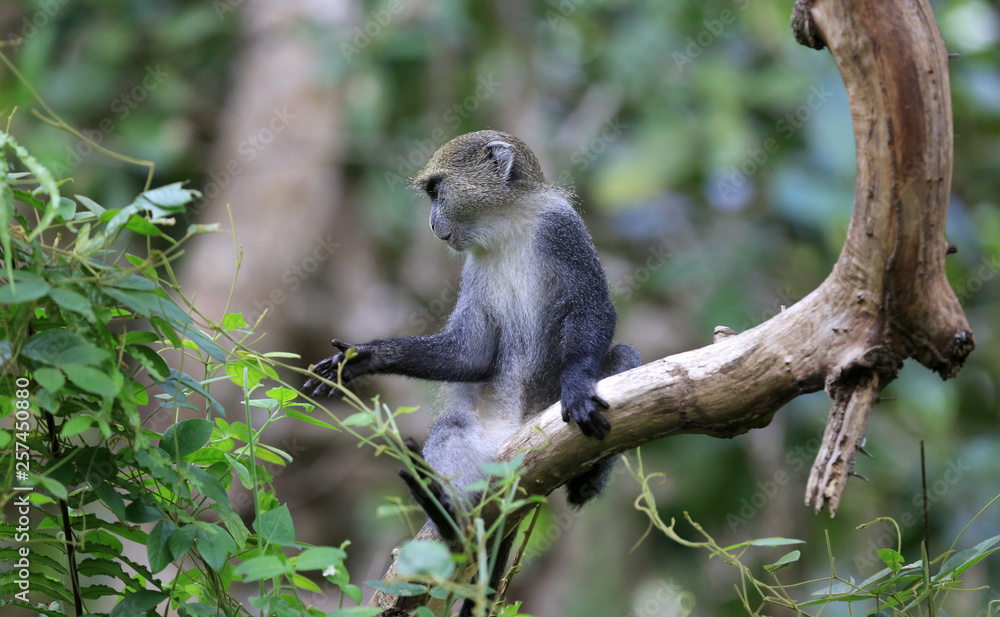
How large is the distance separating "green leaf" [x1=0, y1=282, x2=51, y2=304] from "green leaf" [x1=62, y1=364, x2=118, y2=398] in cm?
19

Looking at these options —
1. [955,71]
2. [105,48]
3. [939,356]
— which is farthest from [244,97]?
[939,356]

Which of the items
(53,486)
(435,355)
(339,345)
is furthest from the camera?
(435,355)

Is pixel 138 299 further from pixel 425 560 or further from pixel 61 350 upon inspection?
pixel 425 560

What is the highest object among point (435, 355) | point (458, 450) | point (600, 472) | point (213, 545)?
point (213, 545)

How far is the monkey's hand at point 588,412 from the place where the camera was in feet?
11.6

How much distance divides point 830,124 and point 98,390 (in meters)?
6.34

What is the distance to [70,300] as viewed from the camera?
218 cm

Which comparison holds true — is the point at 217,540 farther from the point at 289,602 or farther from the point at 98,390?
the point at 98,390

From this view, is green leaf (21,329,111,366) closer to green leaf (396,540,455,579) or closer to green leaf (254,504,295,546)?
green leaf (254,504,295,546)

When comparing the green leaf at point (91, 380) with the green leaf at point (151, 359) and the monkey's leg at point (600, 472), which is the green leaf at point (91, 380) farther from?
the monkey's leg at point (600, 472)

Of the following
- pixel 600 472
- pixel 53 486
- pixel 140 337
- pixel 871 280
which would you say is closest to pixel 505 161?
pixel 600 472

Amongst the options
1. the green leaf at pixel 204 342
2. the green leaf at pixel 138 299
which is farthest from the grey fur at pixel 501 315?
the green leaf at pixel 138 299

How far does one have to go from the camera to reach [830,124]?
6.95m

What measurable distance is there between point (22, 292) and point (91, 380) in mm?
280
